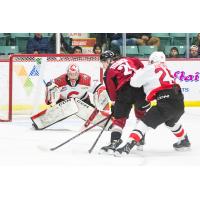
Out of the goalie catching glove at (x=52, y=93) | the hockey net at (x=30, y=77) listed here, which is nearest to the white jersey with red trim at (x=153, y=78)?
the goalie catching glove at (x=52, y=93)

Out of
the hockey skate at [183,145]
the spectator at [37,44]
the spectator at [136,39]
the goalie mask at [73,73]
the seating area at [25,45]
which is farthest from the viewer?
the spectator at [136,39]

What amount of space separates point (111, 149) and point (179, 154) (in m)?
0.52

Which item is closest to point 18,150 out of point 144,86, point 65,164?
point 65,164

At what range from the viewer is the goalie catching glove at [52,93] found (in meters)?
5.92

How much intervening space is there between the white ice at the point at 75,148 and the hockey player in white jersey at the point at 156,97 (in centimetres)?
18

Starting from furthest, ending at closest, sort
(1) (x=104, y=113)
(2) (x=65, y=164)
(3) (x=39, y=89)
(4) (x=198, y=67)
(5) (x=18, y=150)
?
(4) (x=198, y=67), (3) (x=39, y=89), (1) (x=104, y=113), (5) (x=18, y=150), (2) (x=65, y=164)

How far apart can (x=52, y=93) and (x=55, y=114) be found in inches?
8.0

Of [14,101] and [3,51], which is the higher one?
[3,51]

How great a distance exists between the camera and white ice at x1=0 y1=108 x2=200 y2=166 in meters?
4.11

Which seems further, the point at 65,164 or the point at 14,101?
the point at 14,101

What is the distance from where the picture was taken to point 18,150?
15.4 ft

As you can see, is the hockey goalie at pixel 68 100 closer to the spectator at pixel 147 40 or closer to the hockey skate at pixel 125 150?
the hockey skate at pixel 125 150

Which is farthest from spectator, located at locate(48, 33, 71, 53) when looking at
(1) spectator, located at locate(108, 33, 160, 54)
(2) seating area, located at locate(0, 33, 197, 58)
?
(1) spectator, located at locate(108, 33, 160, 54)

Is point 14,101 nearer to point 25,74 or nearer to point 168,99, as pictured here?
point 25,74
